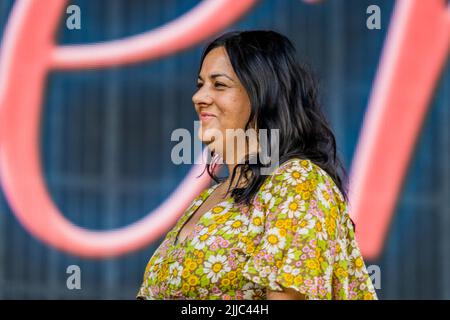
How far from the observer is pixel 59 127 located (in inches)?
218

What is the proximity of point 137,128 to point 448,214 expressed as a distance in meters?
1.92

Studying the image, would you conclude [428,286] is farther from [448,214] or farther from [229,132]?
[229,132]

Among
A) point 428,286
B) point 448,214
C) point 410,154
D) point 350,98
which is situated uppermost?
point 350,98

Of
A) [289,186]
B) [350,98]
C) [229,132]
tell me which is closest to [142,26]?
[350,98]

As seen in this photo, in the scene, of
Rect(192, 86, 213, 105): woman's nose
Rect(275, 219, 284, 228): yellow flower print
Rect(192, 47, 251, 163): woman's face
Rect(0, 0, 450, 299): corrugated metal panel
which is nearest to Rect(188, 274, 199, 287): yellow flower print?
Rect(275, 219, 284, 228): yellow flower print

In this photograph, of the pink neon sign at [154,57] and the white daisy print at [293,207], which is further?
the pink neon sign at [154,57]

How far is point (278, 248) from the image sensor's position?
2281 millimetres

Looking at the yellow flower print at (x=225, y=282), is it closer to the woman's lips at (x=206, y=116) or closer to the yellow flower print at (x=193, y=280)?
the yellow flower print at (x=193, y=280)

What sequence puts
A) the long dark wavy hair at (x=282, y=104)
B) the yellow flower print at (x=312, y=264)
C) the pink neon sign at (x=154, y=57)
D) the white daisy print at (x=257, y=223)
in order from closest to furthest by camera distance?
the yellow flower print at (x=312, y=264) → the white daisy print at (x=257, y=223) → the long dark wavy hair at (x=282, y=104) → the pink neon sign at (x=154, y=57)

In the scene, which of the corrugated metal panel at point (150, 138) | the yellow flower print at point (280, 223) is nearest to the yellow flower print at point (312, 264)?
the yellow flower print at point (280, 223)

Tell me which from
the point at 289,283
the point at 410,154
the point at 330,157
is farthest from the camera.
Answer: the point at 410,154

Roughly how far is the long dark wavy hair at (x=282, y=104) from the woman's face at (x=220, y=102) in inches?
1.2

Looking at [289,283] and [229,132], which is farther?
[229,132]

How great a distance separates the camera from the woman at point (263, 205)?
2279mm
